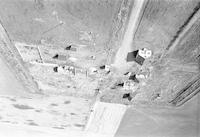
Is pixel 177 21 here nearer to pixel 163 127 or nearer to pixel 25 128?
pixel 163 127

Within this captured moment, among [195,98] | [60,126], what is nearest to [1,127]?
[60,126]

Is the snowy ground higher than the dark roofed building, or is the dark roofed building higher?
the snowy ground

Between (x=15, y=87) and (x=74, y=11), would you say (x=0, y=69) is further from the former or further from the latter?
(x=74, y=11)

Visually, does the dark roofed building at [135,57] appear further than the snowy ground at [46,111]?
No

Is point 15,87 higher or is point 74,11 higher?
point 15,87

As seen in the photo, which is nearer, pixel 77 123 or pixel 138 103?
pixel 138 103

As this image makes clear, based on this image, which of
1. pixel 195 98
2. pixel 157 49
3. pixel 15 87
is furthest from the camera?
pixel 195 98

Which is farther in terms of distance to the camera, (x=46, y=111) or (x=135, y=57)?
(x=46, y=111)

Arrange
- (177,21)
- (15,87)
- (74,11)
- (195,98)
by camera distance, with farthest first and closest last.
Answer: (195,98)
(15,87)
(177,21)
(74,11)

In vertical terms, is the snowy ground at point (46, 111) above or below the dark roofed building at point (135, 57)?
above

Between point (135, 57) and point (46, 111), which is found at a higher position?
point (46, 111)

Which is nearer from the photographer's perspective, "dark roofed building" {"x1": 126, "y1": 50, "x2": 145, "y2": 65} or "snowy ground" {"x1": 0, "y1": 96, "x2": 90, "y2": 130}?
"dark roofed building" {"x1": 126, "y1": 50, "x2": 145, "y2": 65}
